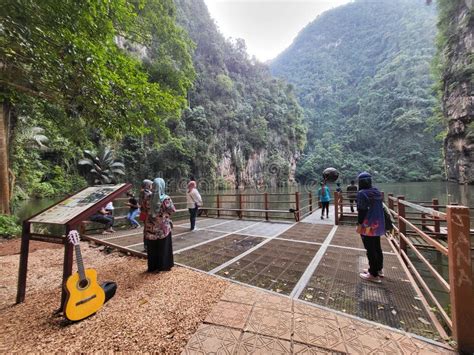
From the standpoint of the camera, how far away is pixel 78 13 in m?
3.25

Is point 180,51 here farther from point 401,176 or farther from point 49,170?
point 401,176

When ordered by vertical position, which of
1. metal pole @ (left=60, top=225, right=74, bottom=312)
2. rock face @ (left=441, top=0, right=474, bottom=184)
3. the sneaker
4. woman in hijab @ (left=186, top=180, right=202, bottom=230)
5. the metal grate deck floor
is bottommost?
the metal grate deck floor

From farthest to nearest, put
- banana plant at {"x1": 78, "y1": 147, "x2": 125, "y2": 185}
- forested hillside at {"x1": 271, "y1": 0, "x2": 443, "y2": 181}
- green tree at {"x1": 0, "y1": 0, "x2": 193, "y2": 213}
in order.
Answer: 1. forested hillside at {"x1": 271, "y1": 0, "x2": 443, "y2": 181}
2. banana plant at {"x1": 78, "y1": 147, "x2": 125, "y2": 185}
3. green tree at {"x1": 0, "y1": 0, "x2": 193, "y2": 213}

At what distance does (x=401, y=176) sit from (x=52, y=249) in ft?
181

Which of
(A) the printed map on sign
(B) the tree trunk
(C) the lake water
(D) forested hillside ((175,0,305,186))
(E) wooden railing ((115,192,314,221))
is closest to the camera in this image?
(A) the printed map on sign

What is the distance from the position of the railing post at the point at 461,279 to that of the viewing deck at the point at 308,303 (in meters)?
0.17

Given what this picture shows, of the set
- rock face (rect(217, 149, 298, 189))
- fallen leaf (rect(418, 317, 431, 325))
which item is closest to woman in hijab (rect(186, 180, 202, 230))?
fallen leaf (rect(418, 317, 431, 325))

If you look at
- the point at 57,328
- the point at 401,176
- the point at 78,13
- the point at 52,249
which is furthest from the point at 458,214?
the point at 401,176

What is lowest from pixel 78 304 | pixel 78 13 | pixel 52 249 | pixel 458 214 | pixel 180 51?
pixel 52 249

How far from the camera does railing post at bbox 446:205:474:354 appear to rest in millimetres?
1449

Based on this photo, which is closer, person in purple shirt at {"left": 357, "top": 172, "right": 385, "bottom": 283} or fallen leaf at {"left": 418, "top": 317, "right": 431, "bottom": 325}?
fallen leaf at {"left": 418, "top": 317, "right": 431, "bottom": 325}

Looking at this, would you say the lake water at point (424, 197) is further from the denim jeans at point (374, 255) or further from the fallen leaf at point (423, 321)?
the fallen leaf at point (423, 321)

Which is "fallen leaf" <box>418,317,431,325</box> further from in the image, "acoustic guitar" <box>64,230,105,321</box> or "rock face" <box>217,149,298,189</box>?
"rock face" <box>217,149,298,189</box>

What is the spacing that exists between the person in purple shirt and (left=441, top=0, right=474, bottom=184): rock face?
78.8ft
